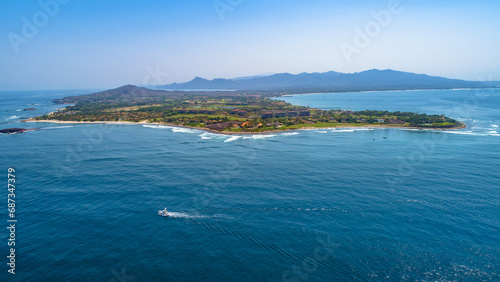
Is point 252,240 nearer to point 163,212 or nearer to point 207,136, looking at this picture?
point 163,212

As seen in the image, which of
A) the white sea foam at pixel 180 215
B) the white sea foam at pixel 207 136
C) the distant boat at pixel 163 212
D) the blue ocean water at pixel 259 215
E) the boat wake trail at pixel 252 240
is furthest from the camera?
the white sea foam at pixel 207 136

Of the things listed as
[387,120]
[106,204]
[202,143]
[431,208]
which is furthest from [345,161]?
[387,120]

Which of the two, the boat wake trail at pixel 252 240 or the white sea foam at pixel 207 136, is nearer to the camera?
the boat wake trail at pixel 252 240

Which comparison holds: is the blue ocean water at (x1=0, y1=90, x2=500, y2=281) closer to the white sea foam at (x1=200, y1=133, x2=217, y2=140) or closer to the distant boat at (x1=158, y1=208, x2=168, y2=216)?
the distant boat at (x1=158, y1=208, x2=168, y2=216)

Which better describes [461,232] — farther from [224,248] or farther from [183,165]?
[183,165]

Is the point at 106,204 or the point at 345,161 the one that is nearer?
the point at 106,204

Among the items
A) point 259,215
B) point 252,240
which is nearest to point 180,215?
point 259,215

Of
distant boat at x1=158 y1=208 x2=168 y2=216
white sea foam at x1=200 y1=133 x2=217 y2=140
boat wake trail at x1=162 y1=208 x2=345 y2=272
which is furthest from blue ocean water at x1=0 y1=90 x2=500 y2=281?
white sea foam at x1=200 y1=133 x2=217 y2=140

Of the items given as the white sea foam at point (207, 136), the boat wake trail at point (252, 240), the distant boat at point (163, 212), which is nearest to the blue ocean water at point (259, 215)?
the boat wake trail at point (252, 240)

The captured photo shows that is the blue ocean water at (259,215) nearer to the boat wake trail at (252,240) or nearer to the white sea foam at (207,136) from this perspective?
the boat wake trail at (252,240)
